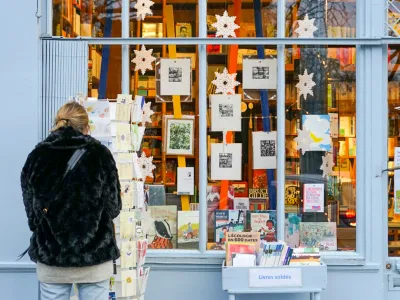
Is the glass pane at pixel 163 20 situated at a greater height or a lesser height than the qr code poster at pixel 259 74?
greater

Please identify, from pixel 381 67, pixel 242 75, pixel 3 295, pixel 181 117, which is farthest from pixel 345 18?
pixel 3 295

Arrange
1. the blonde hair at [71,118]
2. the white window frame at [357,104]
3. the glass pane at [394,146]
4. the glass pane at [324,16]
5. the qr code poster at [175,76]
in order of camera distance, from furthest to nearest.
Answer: the qr code poster at [175,76], the glass pane at [324,16], the glass pane at [394,146], the white window frame at [357,104], the blonde hair at [71,118]

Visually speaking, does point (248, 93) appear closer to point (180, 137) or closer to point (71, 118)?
point (180, 137)

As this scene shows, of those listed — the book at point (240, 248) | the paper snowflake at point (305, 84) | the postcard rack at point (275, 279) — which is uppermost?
the paper snowflake at point (305, 84)

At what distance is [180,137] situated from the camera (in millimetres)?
6668

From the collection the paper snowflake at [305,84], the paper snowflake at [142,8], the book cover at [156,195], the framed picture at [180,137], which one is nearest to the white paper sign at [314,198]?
the paper snowflake at [305,84]

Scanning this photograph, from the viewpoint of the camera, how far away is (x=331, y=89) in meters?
6.54

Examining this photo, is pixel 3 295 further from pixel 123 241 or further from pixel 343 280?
pixel 343 280

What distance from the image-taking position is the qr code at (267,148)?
6.55 meters

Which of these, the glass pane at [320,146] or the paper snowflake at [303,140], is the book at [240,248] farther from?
the paper snowflake at [303,140]

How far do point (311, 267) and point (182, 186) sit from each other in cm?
160

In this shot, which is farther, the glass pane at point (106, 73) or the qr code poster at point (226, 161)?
the qr code poster at point (226, 161)

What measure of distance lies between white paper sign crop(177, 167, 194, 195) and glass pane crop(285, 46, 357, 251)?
3.06 feet

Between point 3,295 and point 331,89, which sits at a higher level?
point 331,89
